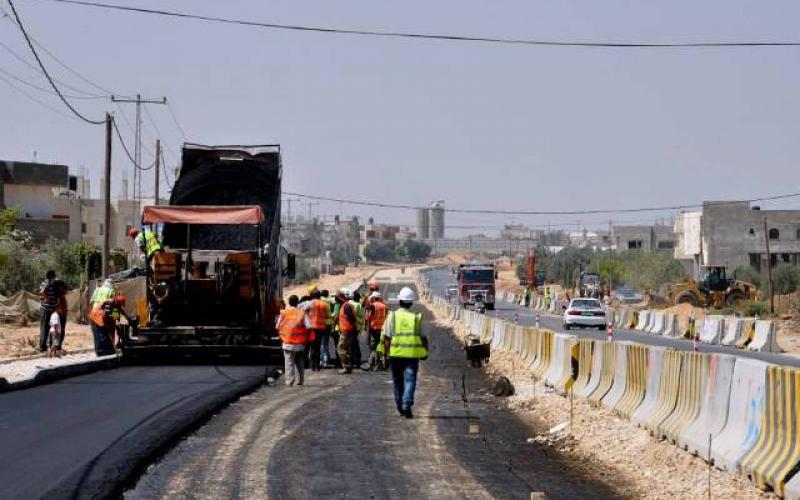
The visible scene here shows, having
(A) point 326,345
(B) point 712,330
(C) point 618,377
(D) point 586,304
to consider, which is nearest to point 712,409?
(C) point 618,377

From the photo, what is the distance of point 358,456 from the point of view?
1289cm

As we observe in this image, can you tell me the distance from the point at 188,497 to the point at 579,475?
371 centimetres

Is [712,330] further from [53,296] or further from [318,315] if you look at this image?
[53,296]

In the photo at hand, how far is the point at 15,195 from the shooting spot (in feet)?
326

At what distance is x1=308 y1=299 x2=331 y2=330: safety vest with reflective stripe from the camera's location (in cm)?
2594

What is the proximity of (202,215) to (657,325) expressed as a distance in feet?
98.8

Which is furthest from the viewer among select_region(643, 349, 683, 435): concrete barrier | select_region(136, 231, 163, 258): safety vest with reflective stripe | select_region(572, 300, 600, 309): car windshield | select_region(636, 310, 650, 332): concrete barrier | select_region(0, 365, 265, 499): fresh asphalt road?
select_region(636, 310, 650, 332): concrete barrier

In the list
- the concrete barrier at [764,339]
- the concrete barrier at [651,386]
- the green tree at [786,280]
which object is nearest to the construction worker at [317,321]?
the concrete barrier at [651,386]

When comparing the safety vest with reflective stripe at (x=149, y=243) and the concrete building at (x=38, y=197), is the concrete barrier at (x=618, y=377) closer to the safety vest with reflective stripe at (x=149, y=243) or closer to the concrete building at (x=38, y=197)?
the safety vest with reflective stripe at (x=149, y=243)

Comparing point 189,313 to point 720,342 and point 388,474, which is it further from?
point 720,342

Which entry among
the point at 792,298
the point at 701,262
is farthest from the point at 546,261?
the point at 792,298

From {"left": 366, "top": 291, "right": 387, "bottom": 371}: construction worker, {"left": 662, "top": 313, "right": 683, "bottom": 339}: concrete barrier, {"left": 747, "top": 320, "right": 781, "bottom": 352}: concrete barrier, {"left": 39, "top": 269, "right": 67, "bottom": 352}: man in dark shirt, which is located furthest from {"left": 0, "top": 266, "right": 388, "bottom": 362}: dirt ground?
{"left": 662, "top": 313, "right": 683, "bottom": 339}: concrete barrier

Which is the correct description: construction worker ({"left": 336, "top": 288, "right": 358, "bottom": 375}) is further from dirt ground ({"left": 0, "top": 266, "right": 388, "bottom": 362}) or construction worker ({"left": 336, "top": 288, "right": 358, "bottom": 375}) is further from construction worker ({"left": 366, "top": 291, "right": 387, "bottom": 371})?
dirt ground ({"left": 0, "top": 266, "right": 388, "bottom": 362})

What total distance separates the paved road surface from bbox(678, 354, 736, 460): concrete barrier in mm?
977
